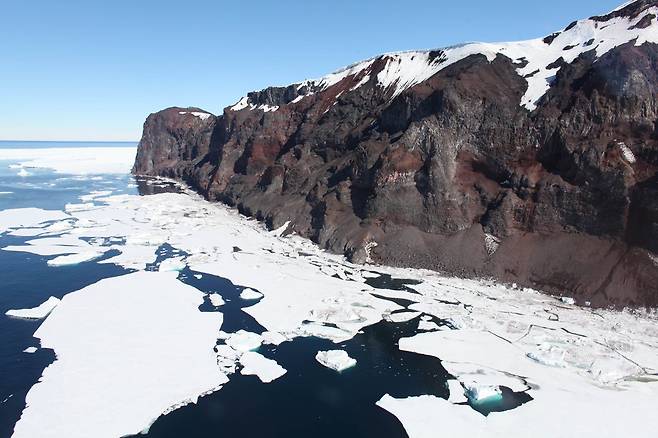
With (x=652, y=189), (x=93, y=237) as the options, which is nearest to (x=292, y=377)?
(x=652, y=189)

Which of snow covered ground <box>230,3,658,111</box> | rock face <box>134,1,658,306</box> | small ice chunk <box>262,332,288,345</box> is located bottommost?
small ice chunk <box>262,332,288,345</box>

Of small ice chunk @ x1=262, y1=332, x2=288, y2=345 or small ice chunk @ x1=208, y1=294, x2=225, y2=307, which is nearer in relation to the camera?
small ice chunk @ x1=262, y1=332, x2=288, y2=345

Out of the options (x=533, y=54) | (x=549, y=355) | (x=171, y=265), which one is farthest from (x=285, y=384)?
(x=533, y=54)

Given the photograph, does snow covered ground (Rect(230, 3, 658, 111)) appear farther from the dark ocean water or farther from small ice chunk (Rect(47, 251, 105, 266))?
small ice chunk (Rect(47, 251, 105, 266))

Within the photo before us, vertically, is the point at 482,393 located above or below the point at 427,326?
below

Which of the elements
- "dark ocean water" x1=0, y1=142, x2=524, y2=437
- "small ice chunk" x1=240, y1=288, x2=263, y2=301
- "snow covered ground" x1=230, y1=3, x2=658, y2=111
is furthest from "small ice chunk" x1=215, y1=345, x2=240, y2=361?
"snow covered ground" x1=230, y1=3, x2=658, y2=111

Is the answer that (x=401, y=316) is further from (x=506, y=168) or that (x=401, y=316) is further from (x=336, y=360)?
(x=506, y=168)
